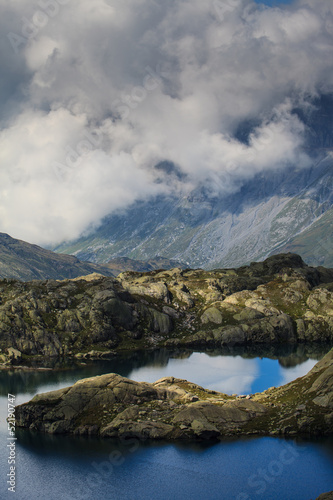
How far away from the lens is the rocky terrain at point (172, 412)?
92625 mm

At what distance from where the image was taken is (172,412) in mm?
100062

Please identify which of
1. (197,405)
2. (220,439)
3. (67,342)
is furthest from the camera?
(67,342)

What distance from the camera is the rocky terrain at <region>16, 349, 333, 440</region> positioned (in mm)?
92625

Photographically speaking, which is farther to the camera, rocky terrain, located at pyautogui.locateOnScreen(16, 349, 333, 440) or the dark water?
rocky terrain, located at pyautogui.locateOnScreen(16, 349, 333, 440)

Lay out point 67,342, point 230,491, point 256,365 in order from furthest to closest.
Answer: point 67,342, point 256,365, point 230,491

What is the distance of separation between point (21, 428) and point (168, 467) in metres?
39.3

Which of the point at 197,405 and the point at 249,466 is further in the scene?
the point at 197,405

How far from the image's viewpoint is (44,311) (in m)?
199

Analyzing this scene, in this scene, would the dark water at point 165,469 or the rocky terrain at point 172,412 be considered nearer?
the dark water at point 165,469

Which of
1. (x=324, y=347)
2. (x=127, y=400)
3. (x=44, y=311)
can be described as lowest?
(x=324, y=347)

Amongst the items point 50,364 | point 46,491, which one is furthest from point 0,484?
point 50,364

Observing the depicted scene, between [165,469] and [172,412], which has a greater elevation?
[172,412]

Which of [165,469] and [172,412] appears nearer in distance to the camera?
[165,469]

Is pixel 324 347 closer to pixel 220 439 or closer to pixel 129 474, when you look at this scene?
pixel 220 439
